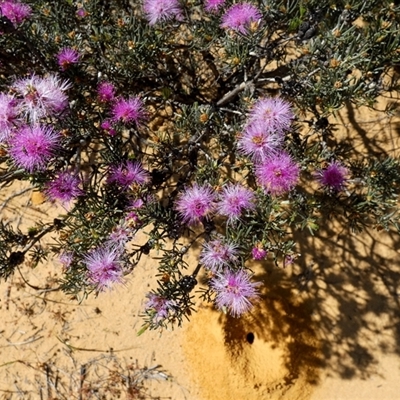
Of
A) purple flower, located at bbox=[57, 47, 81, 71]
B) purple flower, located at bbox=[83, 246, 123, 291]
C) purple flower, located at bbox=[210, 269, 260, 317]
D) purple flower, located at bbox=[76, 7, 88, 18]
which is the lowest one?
purple flower, located at bbox=[210, 269, 260, 317]

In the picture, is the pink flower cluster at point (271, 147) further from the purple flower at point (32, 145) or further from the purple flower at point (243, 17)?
the purple flower at point (32, 145)

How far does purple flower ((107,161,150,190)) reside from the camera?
2117mm

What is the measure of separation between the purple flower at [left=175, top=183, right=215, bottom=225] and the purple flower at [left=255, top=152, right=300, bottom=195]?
24 centimetres

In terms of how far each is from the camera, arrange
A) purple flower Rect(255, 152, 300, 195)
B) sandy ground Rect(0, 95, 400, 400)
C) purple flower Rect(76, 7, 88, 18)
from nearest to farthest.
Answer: purple flower Rect(255, 152, 300, 195)
purple flower Rect(76, 7, 88, 18)
sandy ground Rect(0, 95, 400, 400)

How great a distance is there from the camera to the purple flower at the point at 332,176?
7.52 ft

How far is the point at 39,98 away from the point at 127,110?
1.43ft

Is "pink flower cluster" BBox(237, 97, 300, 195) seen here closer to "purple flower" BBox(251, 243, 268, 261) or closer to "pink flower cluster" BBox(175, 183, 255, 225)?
"pink flower cluster" BBox(175, 183, 255, 225)

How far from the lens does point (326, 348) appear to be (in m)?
3.39

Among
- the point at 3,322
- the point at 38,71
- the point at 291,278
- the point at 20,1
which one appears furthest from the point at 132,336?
the point at 20,1

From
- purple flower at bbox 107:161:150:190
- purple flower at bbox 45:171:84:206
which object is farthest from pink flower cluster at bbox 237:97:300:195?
purple flower at bbox 45:171:84:206

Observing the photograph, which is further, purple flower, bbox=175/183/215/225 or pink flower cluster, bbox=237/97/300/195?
purple flower, bbox=175/183/215/225

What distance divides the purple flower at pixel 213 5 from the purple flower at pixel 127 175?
84cm

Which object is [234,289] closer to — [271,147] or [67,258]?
[271,147]

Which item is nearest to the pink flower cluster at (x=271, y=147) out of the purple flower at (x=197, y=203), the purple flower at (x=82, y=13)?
the purple flower at (x=197, y=203)
